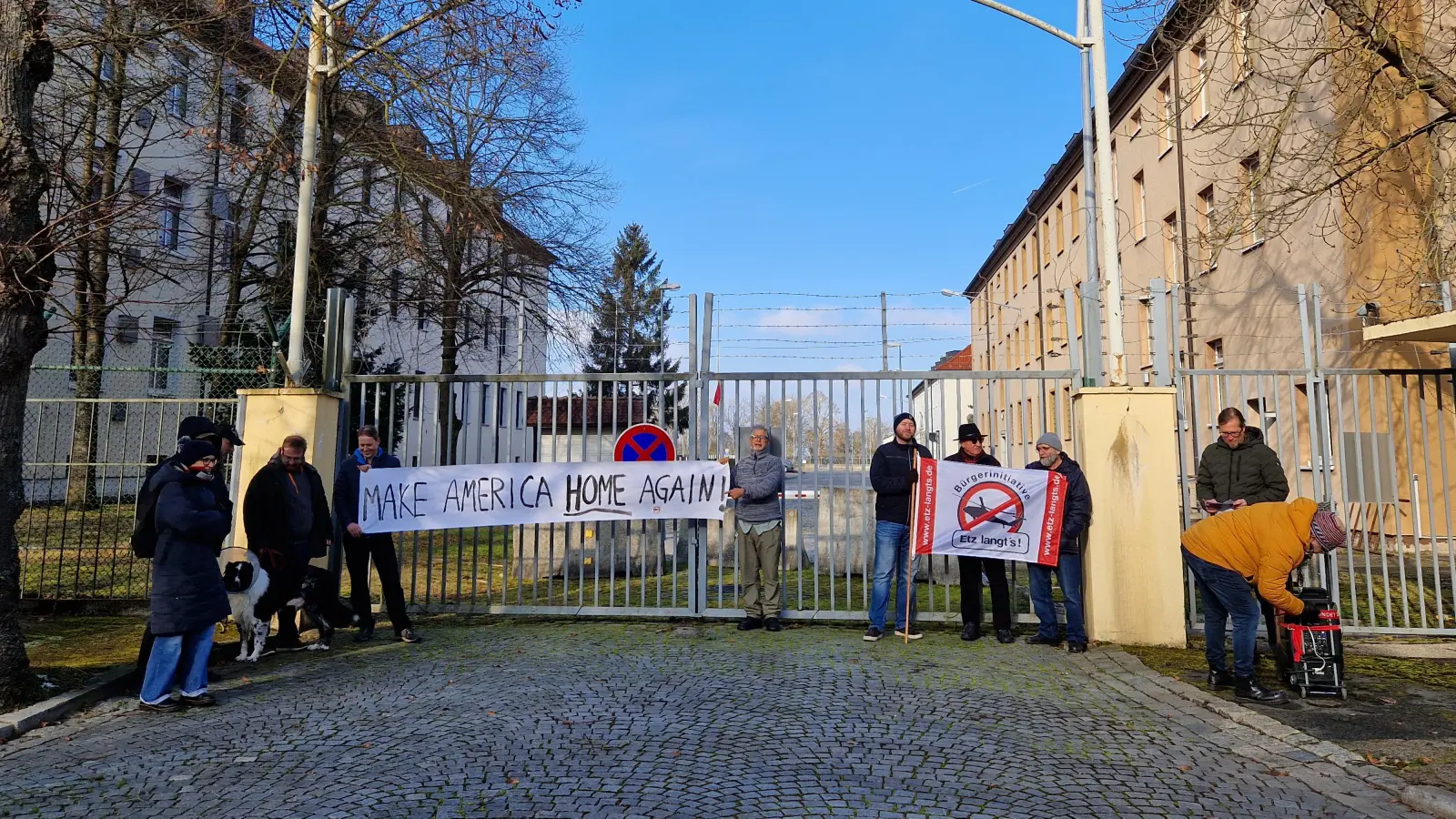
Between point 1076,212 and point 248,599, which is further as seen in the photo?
point 1076,212

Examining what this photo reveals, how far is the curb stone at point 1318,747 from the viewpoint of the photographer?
4.15 m

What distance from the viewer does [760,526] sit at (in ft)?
27.9

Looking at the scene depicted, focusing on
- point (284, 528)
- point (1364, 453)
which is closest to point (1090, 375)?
point (1364, 453)

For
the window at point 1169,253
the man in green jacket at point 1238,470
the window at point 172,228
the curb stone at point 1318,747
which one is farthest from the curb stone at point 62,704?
the window at point 1169,253

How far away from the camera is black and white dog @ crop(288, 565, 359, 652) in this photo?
7723 mm

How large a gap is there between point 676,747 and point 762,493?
374 cm

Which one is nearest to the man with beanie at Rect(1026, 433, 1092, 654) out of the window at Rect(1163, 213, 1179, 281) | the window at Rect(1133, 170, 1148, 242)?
the window at Rect(1163, 213, 1179, 281)

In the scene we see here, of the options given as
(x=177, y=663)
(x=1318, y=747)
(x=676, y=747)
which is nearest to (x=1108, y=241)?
(x=1318, y=747)

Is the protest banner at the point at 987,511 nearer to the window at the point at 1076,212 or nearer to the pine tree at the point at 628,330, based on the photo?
the pine tree at the point at 628,330

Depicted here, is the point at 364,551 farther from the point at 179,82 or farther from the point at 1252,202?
the point at 1252,202

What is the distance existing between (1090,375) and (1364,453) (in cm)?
263

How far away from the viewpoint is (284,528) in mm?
7426

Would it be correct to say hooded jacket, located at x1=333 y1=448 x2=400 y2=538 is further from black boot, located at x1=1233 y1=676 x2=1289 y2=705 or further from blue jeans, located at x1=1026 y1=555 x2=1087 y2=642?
black boot, located at x1=1233 y1=676 x2=1289 y2=705

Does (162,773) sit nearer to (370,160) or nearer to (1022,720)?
(1022,720)
